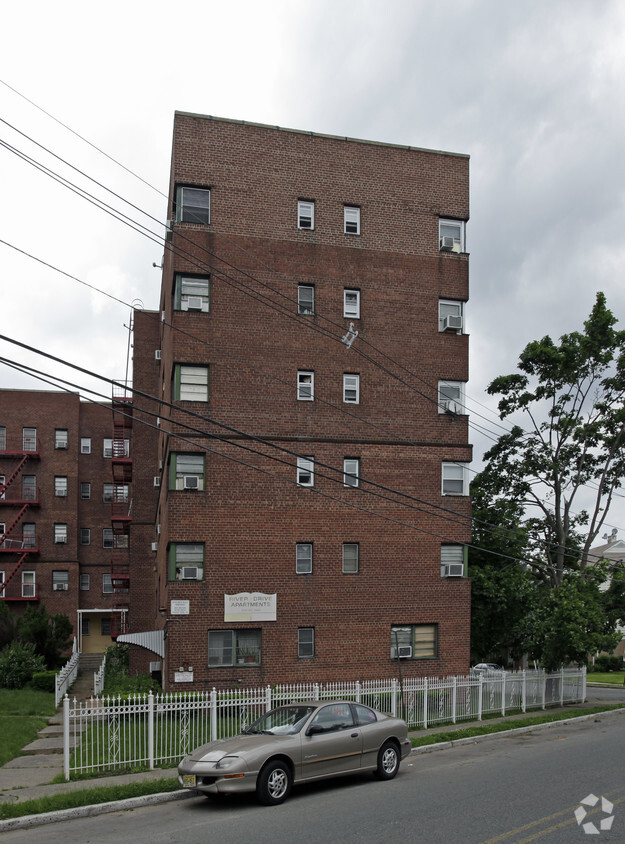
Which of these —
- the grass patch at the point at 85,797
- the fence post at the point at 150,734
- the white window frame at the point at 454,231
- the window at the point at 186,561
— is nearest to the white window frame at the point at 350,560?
the window at the point at 186,561

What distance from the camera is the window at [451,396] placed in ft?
96.3

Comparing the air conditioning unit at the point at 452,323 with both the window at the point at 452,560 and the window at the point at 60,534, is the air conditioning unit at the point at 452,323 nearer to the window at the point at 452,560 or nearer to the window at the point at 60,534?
the window at the point at 452,560

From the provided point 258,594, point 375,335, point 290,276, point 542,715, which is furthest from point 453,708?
point 290,276

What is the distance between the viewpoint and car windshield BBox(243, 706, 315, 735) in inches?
540

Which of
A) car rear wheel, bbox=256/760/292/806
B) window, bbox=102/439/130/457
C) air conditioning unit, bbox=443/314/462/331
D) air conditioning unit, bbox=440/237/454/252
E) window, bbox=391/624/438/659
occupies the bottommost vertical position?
window, bbox=391/624/438/659

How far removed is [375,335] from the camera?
94.8 ft

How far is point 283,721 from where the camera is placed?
554 inches

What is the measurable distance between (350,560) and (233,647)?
4708mm

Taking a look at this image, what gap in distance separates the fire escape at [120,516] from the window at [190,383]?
19.1 meters

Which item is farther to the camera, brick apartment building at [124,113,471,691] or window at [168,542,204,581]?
brick apartment building at [124,113,471,691]

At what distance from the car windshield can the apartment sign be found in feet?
37.9

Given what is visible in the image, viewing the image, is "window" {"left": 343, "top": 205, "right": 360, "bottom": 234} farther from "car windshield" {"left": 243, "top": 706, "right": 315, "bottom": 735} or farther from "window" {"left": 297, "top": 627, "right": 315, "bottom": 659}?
"car windshield" {"left": 243, "top": 706, "right": 315, "bottom": 735}

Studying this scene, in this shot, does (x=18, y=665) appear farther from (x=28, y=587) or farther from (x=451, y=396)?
(x=451, y=396)

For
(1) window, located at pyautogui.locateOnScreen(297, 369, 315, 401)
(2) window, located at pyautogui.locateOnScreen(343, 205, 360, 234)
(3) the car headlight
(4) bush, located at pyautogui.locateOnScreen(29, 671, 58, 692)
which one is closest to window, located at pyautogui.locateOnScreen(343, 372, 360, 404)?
(1) window, located at pyautogui.locateOnScreen(297, 369, 315, 401)
